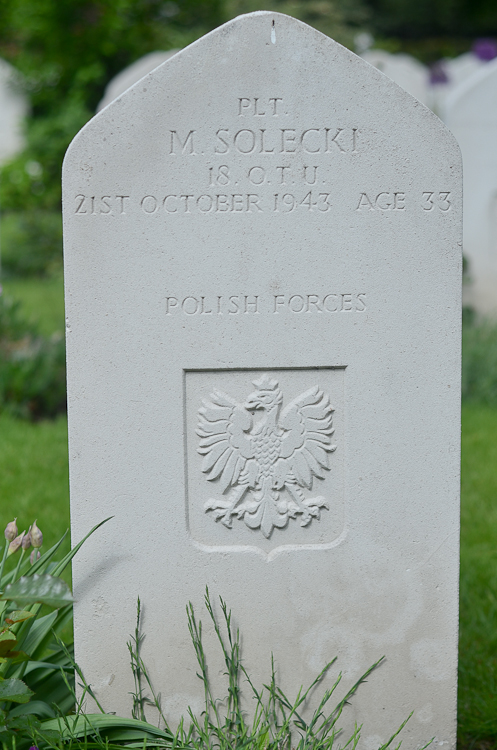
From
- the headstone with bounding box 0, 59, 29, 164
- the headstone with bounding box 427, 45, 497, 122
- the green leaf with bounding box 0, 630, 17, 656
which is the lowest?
the green leaf with bounding box 0, 630, 17, 656

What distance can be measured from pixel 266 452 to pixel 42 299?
8943 millimetres

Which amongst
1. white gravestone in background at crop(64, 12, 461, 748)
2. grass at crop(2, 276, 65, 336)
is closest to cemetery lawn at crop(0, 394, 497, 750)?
white gravestone in background at crop(64, 12, 461, 748)

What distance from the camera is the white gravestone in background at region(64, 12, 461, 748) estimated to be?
6.41 ft

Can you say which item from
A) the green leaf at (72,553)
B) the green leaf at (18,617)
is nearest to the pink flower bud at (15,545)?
the green leaf at (72,553)

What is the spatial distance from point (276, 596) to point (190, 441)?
0.51 meters

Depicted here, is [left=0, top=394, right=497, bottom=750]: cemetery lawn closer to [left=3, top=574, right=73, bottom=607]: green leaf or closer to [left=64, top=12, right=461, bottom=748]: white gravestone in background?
[left=64, top=12, right=461, bottom=748]: white gravestone in background

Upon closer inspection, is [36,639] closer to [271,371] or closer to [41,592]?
[41,592]

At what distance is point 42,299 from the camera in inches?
Result: 411

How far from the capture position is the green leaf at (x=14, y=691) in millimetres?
1700

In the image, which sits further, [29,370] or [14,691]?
[29,370]

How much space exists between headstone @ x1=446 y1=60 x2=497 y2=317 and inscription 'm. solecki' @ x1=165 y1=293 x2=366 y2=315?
536 cm

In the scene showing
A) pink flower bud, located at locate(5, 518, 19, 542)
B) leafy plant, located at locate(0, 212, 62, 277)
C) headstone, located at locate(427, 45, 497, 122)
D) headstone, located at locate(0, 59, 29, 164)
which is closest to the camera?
pink flower bud, located at locate(5, 518, 19, 542)

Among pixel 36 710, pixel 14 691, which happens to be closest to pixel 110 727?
pixel 36 710

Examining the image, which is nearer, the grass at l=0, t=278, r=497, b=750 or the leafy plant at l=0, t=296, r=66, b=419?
the grass at l=0, t=278, r=497, b=750
